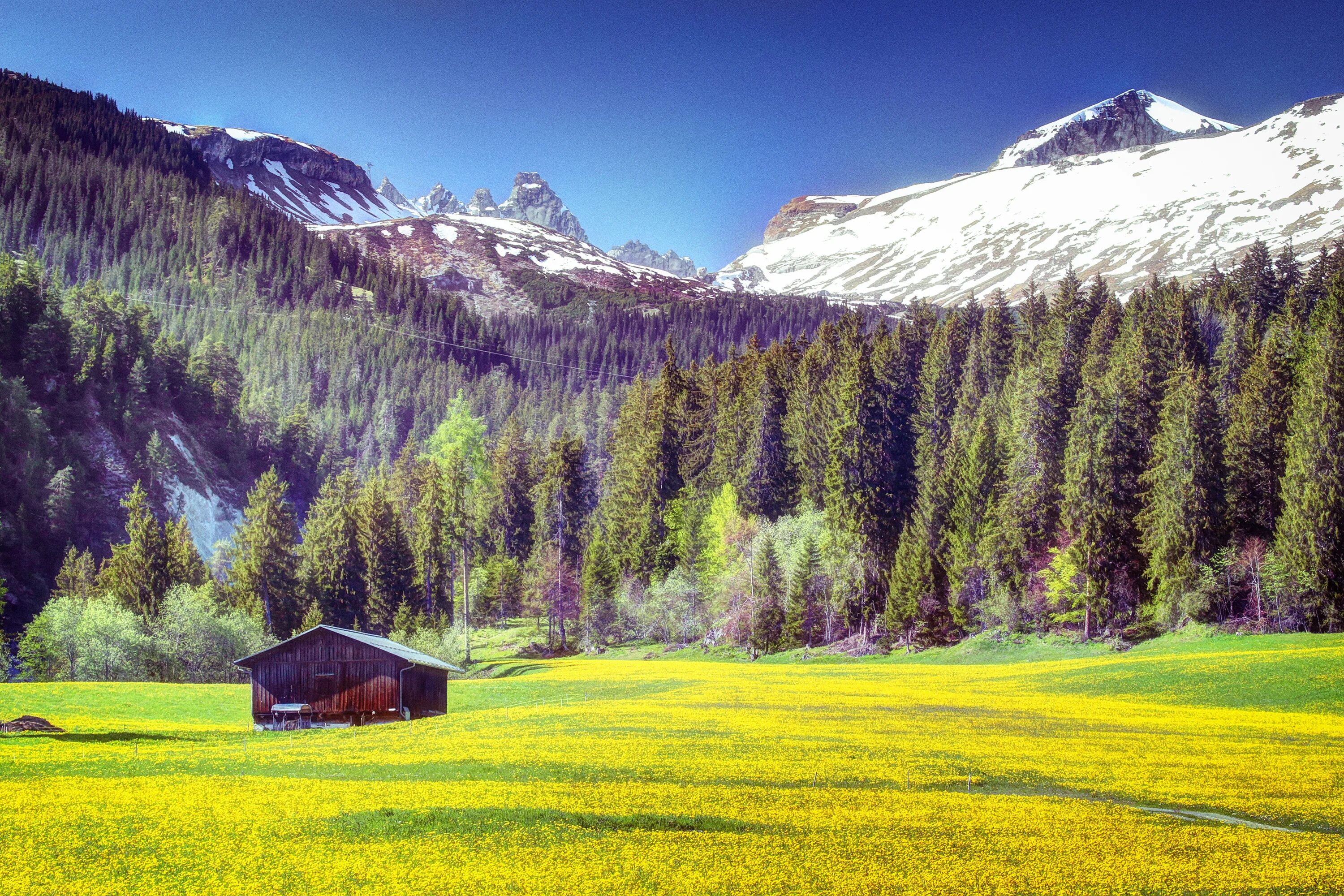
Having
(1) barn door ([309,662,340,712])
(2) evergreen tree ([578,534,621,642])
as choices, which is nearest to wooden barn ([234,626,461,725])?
(1) barn door ([309,662,340,712])

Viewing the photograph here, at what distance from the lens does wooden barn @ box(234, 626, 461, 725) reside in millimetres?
50500

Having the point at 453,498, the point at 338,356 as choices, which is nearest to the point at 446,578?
the point at 453,498

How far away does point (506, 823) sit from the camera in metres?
22.3

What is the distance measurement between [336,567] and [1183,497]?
66489 millimetres

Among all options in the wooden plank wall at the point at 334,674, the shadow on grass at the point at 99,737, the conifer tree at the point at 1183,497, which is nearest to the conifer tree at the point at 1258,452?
the conifer tree at the point at 1183,497

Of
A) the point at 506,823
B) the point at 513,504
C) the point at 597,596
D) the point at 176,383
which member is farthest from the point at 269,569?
the point at 506,823

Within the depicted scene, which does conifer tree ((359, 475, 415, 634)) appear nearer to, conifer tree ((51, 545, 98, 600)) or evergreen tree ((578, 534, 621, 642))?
evergreen tree ((578, 534, 621, 642))

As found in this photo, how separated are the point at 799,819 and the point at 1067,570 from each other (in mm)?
51044

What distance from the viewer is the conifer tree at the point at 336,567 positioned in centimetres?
8225

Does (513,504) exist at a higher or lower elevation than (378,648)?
higher

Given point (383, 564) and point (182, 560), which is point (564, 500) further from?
point (182, 560)

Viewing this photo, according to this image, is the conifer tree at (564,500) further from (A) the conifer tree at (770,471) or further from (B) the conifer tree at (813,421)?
(B) the conifer tree at (813,421)

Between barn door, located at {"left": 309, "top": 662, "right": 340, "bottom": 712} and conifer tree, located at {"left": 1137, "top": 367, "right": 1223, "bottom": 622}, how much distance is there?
5113 cm

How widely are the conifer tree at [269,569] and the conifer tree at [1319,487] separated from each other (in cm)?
7293
